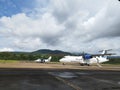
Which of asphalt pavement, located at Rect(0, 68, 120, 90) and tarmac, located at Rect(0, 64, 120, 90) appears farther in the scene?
tarmac, located at Rect(0, 64, 120, 90)

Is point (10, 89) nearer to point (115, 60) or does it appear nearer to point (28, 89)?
point (28, 89)

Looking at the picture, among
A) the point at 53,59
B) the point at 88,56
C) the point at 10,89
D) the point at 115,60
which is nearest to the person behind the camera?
the point at 10,89

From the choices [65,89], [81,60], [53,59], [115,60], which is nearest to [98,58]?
[81,60]

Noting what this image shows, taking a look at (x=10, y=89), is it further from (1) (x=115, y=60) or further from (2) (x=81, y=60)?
(1) (x=115, y=60)

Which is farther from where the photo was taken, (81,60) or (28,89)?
(81,60)

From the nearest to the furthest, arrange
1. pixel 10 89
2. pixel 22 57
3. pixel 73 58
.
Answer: pixel 10 89, pixel 73 58, pixel 22 57

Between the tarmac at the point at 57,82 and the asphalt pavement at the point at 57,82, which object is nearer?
the asphalt pavement at the point at 57,82

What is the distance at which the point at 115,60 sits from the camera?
387 ft

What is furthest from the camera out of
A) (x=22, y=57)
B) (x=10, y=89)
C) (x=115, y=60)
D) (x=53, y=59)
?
(x=22, y=57)

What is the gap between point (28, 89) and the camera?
52.6 feet

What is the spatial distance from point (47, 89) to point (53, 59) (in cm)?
12286

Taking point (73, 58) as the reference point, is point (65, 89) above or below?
below

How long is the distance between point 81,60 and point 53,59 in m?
61.7

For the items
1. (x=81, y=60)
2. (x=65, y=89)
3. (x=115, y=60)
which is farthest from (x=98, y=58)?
(x=65, y=89)
